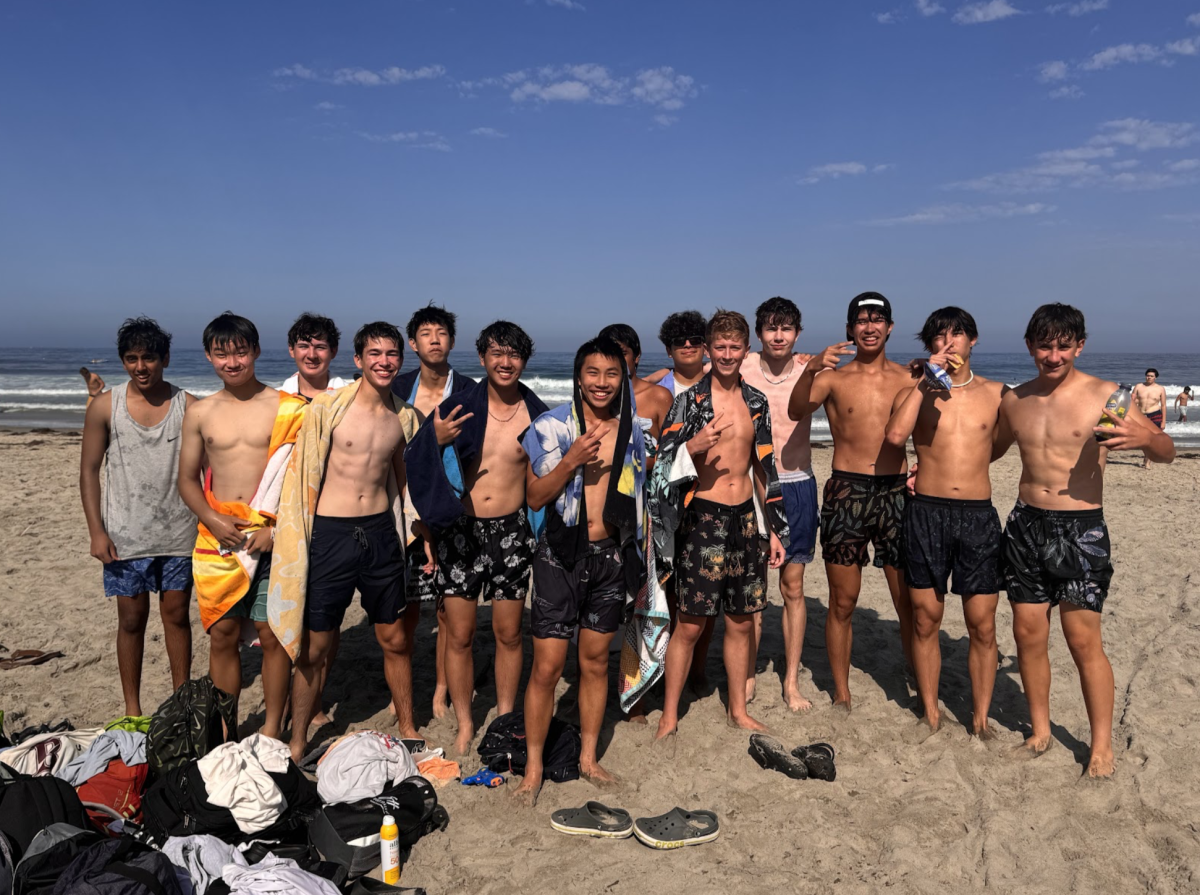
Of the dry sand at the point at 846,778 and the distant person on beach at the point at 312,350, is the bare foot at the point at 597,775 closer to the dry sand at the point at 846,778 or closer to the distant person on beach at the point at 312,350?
the dry sand at the point at 846,778

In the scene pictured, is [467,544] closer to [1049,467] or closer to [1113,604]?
[1049,467]

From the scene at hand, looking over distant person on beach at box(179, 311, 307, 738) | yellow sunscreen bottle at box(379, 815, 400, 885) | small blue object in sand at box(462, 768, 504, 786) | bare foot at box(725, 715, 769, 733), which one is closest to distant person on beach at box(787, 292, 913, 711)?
bare foot at box(725, 715, 769, 733)

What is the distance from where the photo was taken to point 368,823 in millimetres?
3455

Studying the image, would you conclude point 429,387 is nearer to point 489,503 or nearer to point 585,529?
point 489,503

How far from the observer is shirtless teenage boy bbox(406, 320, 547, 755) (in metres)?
4.30

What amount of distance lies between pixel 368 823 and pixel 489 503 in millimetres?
1692

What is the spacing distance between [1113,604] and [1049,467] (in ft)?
12.7

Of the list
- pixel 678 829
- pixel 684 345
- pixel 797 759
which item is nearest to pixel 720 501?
pixel 684 345

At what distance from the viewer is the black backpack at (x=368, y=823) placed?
11.1 ft

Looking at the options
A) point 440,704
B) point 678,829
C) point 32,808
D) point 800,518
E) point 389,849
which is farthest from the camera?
point 800,518

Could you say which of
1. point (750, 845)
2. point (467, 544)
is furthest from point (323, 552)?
point (750, 845)

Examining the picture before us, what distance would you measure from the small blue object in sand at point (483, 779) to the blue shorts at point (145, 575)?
2.00 m

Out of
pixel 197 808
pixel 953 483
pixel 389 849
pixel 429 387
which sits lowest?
pixel 389 849

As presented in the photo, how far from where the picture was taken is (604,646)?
4.13 meters
